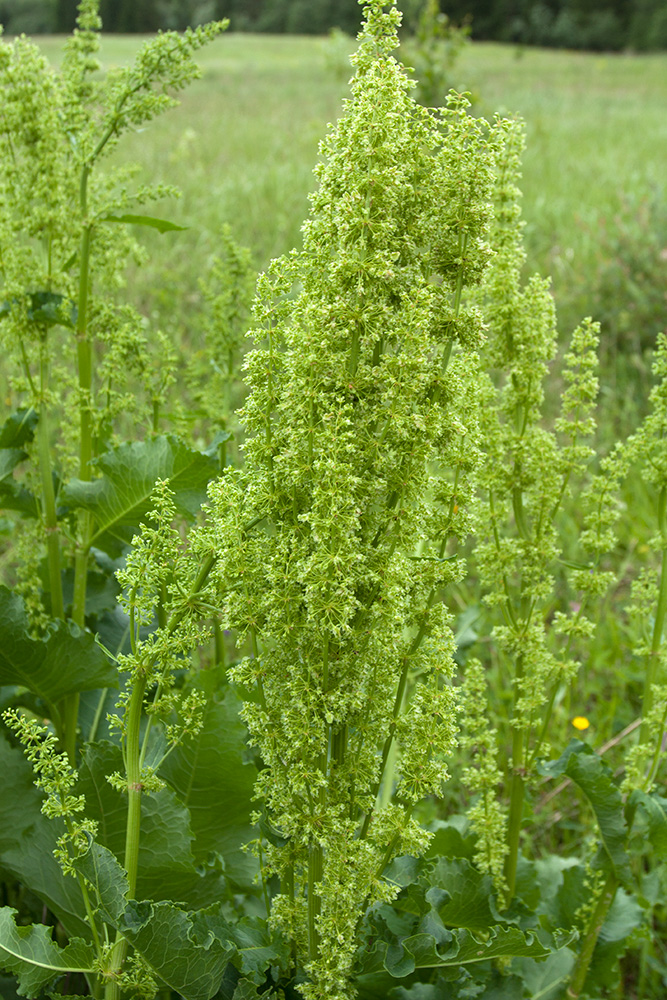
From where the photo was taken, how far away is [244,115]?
65.2 ft

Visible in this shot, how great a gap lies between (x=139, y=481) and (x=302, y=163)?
11.2 metres

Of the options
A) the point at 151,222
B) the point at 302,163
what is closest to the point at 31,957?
the point at 151,222

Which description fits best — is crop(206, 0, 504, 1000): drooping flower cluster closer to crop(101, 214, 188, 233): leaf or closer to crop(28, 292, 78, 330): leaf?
crop(101, 214, 188, 233): leaf

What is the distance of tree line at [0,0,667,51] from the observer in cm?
5669

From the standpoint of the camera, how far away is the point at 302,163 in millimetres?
12312

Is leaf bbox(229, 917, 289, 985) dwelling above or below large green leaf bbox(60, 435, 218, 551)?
below

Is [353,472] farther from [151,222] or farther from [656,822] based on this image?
[656,822]

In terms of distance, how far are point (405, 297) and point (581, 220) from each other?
814 cm

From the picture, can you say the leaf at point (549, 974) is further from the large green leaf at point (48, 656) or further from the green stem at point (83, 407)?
the green stem at point (83, 407)

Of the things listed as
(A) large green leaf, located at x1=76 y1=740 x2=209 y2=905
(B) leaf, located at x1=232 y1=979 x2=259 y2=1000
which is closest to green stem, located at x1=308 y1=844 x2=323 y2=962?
(B) leaf, located at x1=232 y1=979 x2=259 y2=1000

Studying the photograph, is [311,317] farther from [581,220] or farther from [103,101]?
[581,220]

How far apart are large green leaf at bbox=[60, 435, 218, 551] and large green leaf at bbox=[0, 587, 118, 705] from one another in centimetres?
28

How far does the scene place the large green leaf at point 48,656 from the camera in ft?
6.26

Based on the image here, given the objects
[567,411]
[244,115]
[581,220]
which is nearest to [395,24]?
[567,411]
